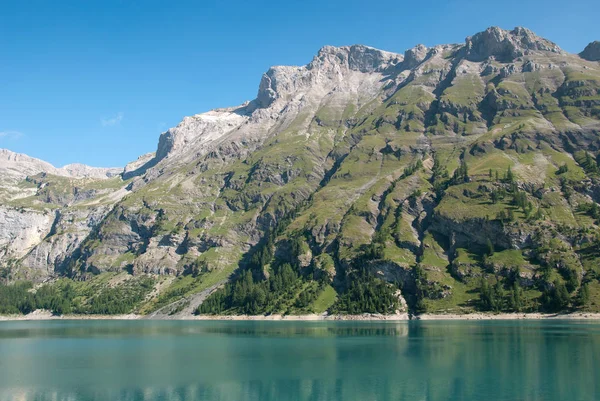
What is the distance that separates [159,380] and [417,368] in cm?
4062

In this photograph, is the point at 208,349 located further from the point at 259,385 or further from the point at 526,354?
the point at 526,354

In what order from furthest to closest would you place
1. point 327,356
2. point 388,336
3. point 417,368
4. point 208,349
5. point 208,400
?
point 388,336 < point 208,349 < point 327,356 < point 417,368 < point 208,400

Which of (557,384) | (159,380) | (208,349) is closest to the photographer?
(557,384)

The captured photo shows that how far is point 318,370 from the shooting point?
83.7m

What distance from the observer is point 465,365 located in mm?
84750

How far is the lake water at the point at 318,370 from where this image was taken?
6656cm

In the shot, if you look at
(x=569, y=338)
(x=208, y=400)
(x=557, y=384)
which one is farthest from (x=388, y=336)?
(x=208, y=400)

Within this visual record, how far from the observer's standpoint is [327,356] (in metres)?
99.6

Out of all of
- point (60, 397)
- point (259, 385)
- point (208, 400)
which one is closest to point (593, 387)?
point (259, 385)

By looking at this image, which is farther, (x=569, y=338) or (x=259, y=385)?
(x=569, y=338)

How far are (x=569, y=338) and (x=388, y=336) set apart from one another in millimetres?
43909

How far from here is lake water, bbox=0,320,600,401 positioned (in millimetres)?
66562

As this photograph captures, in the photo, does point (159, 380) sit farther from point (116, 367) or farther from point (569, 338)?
point (569, 338)

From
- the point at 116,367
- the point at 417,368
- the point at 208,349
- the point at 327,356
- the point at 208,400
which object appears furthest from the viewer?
the point at 208,349
